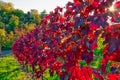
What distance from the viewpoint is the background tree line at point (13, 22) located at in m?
49.9

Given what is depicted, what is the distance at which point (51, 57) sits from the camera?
346 inches

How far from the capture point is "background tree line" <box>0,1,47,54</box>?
49906 mm

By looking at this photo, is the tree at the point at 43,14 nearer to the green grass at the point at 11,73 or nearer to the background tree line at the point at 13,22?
the background tree line at the point at 13,22

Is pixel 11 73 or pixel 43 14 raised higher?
pixel 43 14

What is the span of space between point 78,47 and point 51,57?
413 centimetres

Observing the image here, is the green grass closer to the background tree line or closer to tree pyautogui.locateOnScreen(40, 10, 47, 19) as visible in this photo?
the background tree line

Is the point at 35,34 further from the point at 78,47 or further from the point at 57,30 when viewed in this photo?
the point at 78,47

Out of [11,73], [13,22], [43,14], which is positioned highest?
[43,14]

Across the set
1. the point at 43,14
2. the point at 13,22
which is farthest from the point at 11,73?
the point at 43,14

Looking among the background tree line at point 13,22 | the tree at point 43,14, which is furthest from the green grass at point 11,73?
the tree at point 43,14

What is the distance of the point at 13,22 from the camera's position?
57938mm

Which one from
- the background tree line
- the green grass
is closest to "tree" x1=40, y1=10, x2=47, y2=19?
the background tree line

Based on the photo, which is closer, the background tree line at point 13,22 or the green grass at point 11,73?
the green grass at point 11,73

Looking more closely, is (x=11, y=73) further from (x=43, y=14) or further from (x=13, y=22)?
(x=43, y=14)
